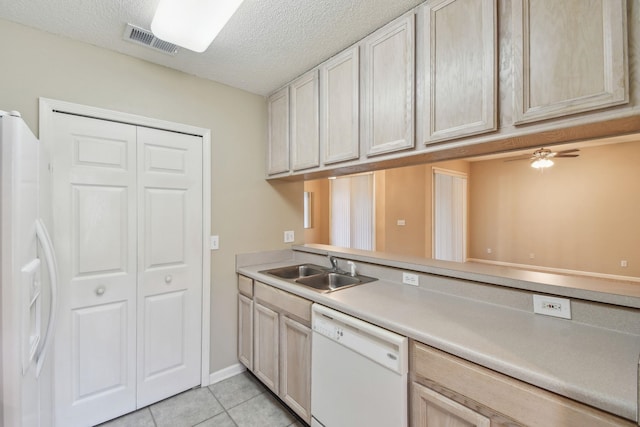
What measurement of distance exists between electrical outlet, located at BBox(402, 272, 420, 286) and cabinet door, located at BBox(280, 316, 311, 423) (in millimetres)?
712

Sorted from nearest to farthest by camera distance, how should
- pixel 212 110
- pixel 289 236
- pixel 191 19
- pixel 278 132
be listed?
pixel 191 19 → pixel 212 110 → pixel 278 132 → pixel 289 236

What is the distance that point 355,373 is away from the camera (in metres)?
1.33

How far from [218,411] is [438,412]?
1.58m

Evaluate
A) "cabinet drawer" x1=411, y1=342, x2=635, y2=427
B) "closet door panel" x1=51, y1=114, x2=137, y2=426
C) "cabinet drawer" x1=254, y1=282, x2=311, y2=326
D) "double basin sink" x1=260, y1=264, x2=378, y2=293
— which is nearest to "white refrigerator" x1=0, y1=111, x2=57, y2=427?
"closet door panel" x1=51, y1=114, x2=137, y2=426

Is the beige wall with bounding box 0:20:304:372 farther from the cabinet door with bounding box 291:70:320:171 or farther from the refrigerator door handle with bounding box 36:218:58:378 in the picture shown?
the refrigerator door handle with bounding box 36:218:58:378

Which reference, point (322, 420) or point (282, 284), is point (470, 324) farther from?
point (282, 284)

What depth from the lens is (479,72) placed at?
1213 millimetres

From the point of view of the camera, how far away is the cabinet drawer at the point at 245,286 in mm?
2236

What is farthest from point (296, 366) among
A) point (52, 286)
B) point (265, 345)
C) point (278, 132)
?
point (278, 132)

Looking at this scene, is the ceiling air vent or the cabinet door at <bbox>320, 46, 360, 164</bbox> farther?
the cabinet door at <bbox>320, 46, 360, 164</bbox>

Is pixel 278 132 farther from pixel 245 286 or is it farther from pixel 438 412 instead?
pixel 438 412

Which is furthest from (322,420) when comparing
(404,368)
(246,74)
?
(246,74)

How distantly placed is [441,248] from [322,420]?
5024 millimetres

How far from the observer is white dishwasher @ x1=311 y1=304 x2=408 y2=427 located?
1.16 m
